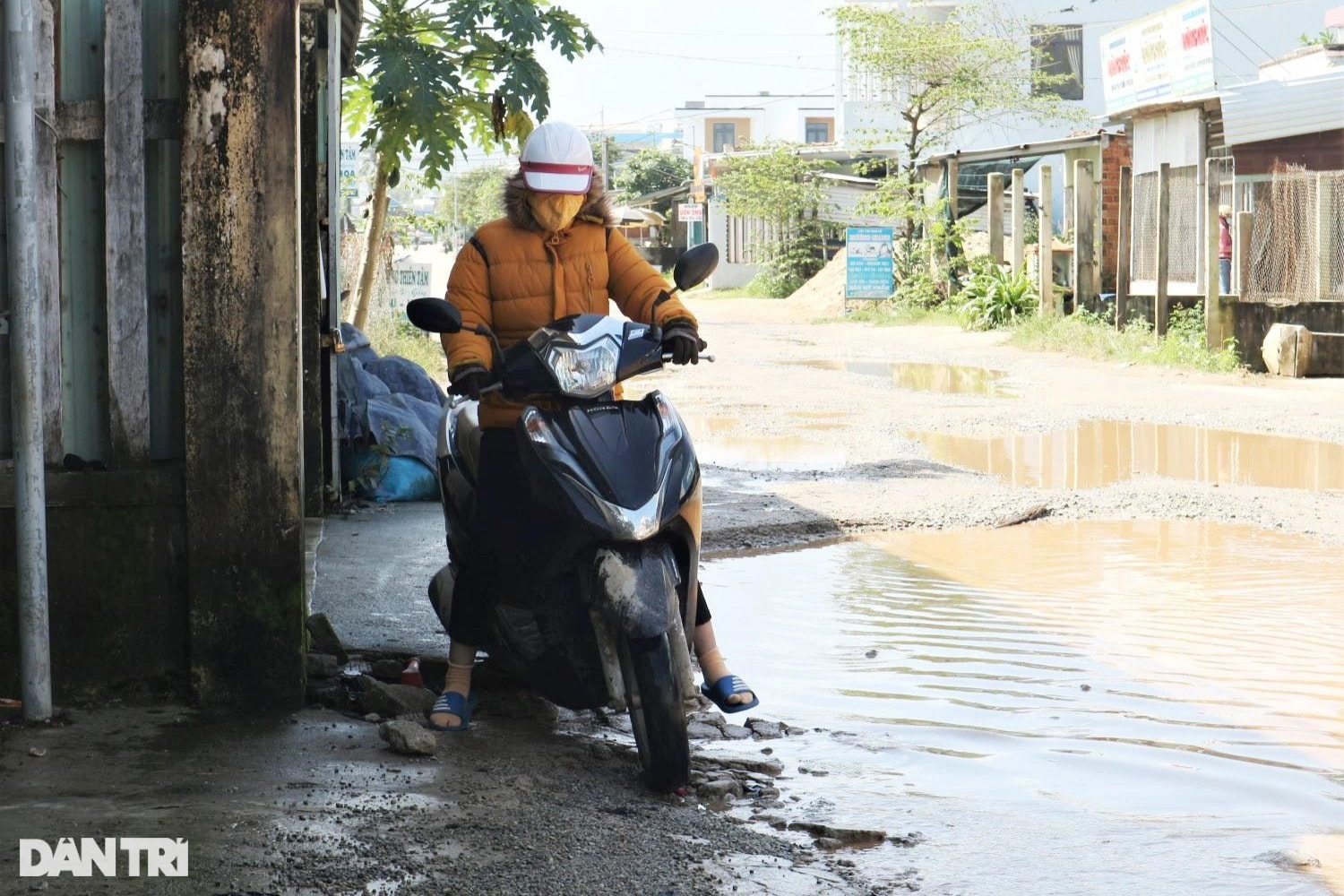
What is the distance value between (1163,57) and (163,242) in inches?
835

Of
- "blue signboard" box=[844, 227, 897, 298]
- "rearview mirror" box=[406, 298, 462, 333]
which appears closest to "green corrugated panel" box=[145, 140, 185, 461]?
"rearview mirror" box=[406, 298, 462, 333]

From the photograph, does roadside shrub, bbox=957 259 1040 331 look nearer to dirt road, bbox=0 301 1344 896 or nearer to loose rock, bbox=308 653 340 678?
dirt road, bbox=0 301 1344 896

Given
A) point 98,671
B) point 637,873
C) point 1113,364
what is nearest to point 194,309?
point 98,671

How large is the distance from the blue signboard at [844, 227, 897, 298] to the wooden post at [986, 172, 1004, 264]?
14.7ft

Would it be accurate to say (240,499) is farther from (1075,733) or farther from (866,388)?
(866,388)

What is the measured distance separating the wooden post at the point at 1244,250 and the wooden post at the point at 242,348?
621 inches

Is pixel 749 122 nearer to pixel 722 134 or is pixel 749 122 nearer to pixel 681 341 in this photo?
pixel 722 134

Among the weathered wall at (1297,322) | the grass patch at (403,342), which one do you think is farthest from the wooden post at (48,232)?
the weathered wall at (1297,322)

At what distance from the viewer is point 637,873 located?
327 cm

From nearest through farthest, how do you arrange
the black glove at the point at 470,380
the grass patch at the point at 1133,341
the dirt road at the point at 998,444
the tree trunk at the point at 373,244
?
the black glove at the point at 470,380 → the dirt road at the point at 998,444 → the tree trunk at the point at 373,244 → the grass patch at the point at 1133,341

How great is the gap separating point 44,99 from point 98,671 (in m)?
1.63

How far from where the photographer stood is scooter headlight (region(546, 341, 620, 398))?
13.3ft

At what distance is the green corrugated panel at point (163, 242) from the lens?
4.27m

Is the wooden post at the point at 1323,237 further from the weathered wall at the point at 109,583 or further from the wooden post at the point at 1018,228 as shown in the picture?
the weathered wall at the point at 109,583
